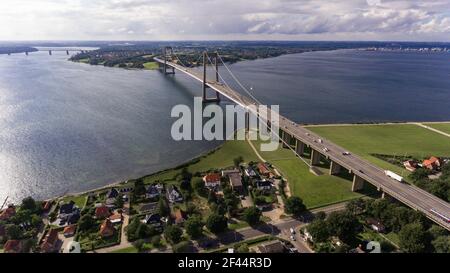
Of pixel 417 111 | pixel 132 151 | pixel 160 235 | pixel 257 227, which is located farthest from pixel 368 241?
pixel 417 111

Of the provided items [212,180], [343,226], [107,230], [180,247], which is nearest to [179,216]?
[180,247]

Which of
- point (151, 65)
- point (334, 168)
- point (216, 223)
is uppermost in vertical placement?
point (151, 65)

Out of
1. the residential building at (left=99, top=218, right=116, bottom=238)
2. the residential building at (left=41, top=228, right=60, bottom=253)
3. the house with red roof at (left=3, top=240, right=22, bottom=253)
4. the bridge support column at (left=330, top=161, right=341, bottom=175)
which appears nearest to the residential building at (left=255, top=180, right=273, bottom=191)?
the bridge support column at (left=330, top=161, right=341, bottom=175)

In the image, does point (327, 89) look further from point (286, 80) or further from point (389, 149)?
point (389, 149)

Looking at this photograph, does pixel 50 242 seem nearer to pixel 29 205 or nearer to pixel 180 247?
pixel 29 205

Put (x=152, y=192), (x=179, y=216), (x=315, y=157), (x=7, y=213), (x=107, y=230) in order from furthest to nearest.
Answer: (x=315, y=157), (x=152, y=192), (x=7, y=213), (x=179, y=216), (x=107, y=230)

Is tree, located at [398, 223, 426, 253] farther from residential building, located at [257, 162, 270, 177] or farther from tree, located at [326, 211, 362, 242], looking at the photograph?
residential building, located at [257, 162, 270, 177]

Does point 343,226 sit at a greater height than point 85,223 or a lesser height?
greater
